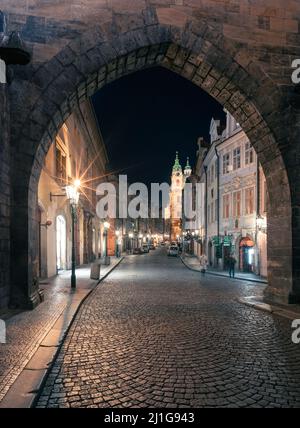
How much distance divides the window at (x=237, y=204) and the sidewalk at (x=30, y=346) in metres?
18.0

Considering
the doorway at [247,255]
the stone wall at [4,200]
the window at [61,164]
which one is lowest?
the doorway at [247,255]

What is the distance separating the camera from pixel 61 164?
68.6 ft

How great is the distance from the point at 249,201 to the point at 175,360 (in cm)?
2022

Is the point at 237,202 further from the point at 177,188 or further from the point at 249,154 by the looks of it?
the point at 177,188

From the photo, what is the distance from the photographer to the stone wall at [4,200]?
8562 mm

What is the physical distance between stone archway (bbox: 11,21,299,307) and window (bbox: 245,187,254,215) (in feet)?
41.8

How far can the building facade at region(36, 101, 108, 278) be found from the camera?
17141 mm

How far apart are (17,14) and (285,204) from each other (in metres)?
10.1

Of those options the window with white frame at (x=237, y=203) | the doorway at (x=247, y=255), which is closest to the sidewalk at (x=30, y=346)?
the doorway at (x=247, y=255)

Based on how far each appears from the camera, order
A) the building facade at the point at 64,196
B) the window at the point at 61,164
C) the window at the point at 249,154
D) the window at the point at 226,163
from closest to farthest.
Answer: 1. the building facade at the point at 64,196
2. the window at the point at 61,164
3. the window at the point at 249,154
4. the window at the point at 226,163

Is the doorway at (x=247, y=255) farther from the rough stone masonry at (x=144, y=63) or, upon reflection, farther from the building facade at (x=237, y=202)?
the rough stone masonry at (x=144, y=63)
